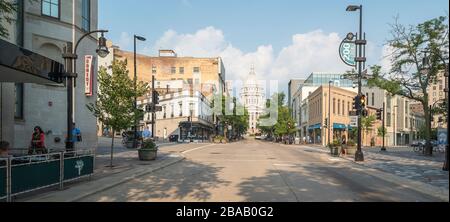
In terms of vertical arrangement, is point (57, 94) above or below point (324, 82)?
below

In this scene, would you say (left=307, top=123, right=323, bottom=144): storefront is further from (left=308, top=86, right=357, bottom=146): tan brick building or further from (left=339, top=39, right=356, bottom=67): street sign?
(left=339, top=39, right=356, bottom=67): street sign

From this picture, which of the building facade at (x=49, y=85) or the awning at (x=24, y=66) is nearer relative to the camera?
the awning at (x=24, y=66)

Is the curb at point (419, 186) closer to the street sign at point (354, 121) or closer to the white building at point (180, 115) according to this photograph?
the street sign at point (354, 121)

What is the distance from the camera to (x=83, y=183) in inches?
538

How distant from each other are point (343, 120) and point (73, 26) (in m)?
62.6

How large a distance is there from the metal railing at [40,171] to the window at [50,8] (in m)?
14.8

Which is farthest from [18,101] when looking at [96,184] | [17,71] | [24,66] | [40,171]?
[40,171]

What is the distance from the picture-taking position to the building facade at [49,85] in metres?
24.0

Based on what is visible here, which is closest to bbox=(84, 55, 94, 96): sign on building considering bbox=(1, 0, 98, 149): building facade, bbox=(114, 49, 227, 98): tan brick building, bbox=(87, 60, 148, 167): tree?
bbox=(1, 0, 98, 149): building facade

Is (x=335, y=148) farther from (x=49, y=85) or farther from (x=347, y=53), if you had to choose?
(x=49, y=85)

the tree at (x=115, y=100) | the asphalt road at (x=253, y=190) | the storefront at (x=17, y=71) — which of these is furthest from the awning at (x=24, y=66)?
the tree at (x=115, y=100)

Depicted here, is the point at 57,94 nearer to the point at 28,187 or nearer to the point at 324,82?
the point at 28,187

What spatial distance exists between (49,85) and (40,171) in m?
16.1

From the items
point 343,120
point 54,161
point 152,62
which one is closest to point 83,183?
point 54,161
